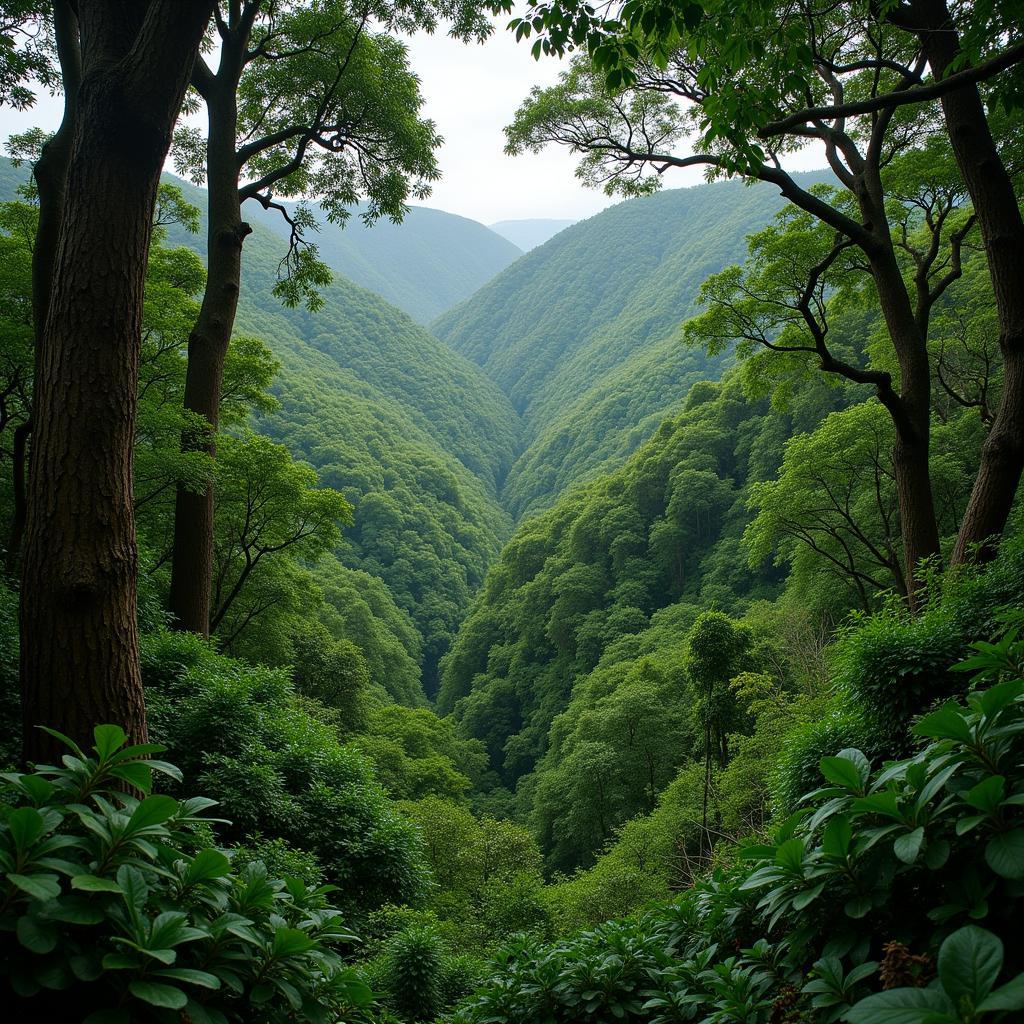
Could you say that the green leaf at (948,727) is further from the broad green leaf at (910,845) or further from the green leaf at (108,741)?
the green leaf at (108,741)

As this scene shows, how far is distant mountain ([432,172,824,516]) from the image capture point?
3322 inches

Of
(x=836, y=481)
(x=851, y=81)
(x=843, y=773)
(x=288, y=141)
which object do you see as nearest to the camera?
(x=843, y=773)

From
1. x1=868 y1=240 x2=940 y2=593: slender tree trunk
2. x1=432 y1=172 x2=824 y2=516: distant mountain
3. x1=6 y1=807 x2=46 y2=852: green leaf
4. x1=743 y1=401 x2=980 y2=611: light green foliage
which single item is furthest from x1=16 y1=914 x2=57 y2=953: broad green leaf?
x1=432 y1=172 x2=824 y2=516: distant mountain

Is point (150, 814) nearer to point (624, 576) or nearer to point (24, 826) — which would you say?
point (24, 826)

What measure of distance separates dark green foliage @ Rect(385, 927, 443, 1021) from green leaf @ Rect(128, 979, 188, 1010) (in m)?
5.44

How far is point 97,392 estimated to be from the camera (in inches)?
110

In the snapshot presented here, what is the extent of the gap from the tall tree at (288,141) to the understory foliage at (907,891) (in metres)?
6.44

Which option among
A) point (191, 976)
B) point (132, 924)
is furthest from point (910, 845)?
point (132, 924)

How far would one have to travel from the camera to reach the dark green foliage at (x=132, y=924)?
4.13ft

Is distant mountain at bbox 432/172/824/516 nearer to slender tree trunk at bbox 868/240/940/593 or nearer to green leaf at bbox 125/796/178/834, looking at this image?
slender tree trunk at bbox 868/240/940/593

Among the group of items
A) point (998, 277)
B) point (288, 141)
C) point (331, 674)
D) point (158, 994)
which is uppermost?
point (288, 141)

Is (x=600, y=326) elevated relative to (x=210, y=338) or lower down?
elevated

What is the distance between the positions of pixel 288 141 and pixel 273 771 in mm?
8388

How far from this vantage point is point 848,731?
521 cm
